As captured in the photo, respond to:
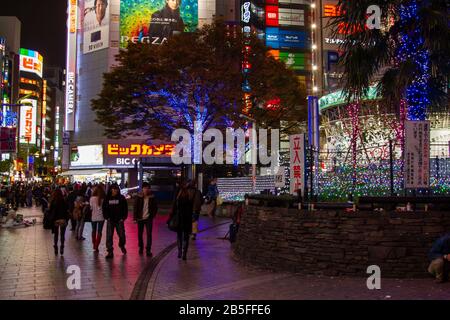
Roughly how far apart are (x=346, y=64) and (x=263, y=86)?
61.1 ft

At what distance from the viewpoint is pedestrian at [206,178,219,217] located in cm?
2397

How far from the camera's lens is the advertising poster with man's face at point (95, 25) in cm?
5603

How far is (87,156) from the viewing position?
56.6m

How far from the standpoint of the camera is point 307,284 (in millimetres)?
8656

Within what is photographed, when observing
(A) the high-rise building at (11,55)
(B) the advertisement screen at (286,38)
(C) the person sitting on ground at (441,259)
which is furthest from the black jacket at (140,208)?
(A) the high-rise building at (11,55)

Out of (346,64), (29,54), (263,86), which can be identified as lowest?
(346,64)

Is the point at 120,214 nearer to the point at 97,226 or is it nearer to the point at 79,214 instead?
the point at 97,226

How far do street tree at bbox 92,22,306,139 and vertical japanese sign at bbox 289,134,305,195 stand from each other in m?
16.9

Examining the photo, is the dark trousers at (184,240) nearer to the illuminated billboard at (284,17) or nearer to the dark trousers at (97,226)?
the dark trousers at (97,226)

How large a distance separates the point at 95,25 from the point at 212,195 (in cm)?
3923

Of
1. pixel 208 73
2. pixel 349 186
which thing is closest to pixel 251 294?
pixel 349 186

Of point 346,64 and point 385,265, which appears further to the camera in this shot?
point 346,64

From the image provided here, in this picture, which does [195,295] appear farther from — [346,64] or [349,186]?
[346,64]

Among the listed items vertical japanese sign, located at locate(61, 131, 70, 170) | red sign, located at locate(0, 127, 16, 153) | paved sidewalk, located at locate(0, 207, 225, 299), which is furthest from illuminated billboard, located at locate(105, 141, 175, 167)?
paved sidewalk, located at locate(0, 207, 225, 299)
